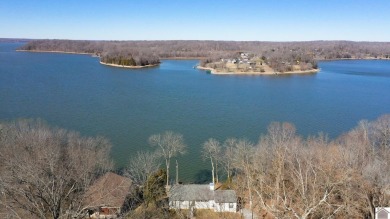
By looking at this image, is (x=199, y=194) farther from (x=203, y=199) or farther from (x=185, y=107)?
(x=185, y=107)

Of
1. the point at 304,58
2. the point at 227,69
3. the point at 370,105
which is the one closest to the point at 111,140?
the point at 370,105

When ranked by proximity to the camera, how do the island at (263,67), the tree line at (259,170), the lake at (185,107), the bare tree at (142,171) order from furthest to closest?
1. the island at (263,67)
2. the lake at (185,107)
3. the bare tree at (142,171)
4. the tree line at (259,170)

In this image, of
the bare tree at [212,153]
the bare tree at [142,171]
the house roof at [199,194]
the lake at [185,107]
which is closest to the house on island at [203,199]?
the house roof at [199,194]

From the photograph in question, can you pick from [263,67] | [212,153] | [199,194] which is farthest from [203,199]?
[263,67]

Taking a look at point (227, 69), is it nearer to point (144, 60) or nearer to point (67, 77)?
point (144, 60)

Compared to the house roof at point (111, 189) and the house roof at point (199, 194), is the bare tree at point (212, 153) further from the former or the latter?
the house roof at point (111, 189)

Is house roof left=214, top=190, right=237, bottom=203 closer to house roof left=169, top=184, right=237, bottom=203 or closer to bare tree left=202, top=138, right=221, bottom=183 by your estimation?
house roof left=169, top=184, right=237, bottom=203
